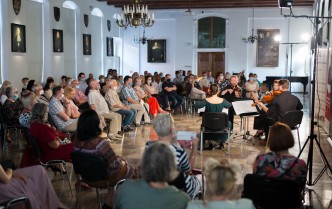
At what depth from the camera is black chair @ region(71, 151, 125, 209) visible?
4.04 meters

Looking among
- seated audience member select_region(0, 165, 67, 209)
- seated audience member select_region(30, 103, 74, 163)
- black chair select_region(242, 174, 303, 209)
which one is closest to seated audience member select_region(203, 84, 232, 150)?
seated audience member select_region(30, 103, 74, 163)

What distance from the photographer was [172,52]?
850 inches

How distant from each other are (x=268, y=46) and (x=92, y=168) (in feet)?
58.5

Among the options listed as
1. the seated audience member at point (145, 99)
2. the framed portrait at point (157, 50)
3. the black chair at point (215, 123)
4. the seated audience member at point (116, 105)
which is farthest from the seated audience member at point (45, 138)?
the framed portrait at point (157, 50)

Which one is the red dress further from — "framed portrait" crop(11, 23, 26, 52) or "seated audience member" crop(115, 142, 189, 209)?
"framed portrait" crop(11, 23, 26, 52)

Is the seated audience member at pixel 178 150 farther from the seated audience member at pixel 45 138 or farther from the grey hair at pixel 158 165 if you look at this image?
the seated audience member at pixel 45 138

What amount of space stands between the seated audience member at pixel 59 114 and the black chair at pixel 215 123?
223 cm

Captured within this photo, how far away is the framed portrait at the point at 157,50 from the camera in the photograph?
70.8 feet

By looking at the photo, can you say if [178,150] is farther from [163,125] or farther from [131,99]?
[131,99]

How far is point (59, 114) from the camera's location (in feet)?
23.0

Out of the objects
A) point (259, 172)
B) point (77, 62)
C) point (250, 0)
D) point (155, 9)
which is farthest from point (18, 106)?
point (155, 9)

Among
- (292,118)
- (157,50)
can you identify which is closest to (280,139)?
(292,118)

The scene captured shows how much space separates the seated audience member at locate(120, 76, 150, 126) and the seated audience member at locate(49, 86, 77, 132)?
3233 millimetres

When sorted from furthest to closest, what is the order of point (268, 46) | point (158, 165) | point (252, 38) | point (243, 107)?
1. point (268, 46)
2. point (252, 38)
3. point (243, 107)
4. point (158, 165)
